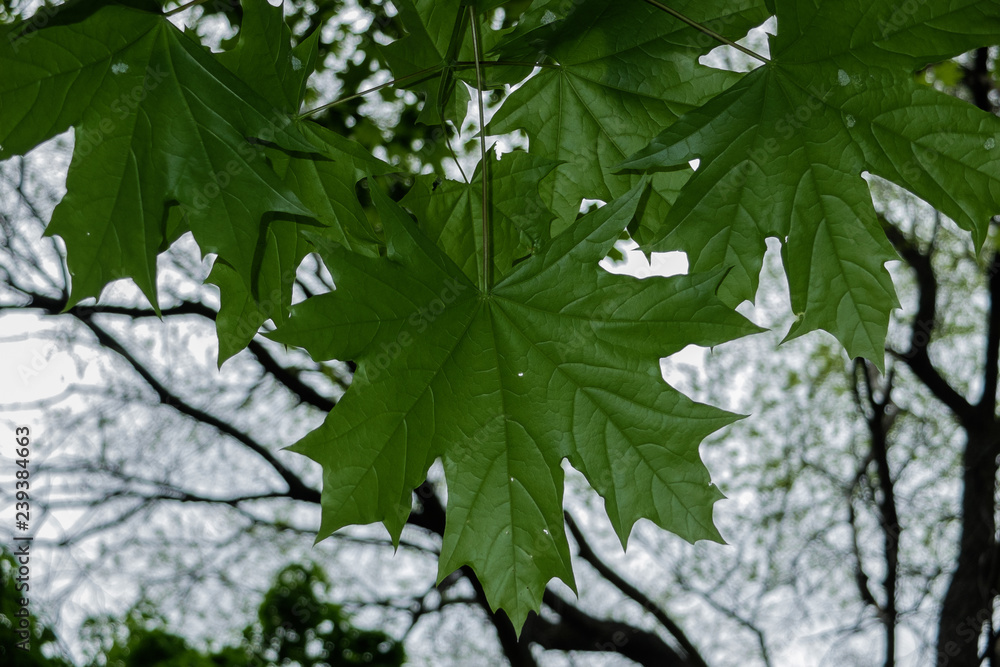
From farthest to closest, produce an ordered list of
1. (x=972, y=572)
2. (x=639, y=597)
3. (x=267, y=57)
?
(x=639, y=597), (x=972, y=572), (x=267, y=57)

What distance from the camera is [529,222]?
3.90ft

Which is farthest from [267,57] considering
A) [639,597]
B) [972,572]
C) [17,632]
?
[972,572]

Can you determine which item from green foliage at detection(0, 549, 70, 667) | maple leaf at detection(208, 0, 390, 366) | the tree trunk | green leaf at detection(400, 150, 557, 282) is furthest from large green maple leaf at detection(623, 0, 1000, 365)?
the tree trunk

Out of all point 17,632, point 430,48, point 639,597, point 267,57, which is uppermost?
point 639,597

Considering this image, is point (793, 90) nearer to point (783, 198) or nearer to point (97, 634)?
point (783, 198)

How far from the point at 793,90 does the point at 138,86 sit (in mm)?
862

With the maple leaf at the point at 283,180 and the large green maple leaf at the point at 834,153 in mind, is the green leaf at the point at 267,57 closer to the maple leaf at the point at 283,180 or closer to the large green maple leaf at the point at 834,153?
the maple leaf at the point at 283,180

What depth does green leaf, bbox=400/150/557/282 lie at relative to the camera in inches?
46.5

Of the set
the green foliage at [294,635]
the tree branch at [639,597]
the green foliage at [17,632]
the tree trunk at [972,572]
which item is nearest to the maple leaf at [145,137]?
the green foliage at [17,632]

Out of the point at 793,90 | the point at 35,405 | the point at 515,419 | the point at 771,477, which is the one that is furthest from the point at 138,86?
the point at 771,477

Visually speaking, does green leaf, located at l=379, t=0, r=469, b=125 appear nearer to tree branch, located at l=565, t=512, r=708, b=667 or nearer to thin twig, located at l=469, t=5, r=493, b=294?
thin twig, located at l=469, t=5, r=493, b=294

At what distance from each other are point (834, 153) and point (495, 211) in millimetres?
506

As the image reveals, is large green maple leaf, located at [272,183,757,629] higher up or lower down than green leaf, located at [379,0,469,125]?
lower down

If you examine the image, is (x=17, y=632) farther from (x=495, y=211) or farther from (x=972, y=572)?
(x=972, y=572)
